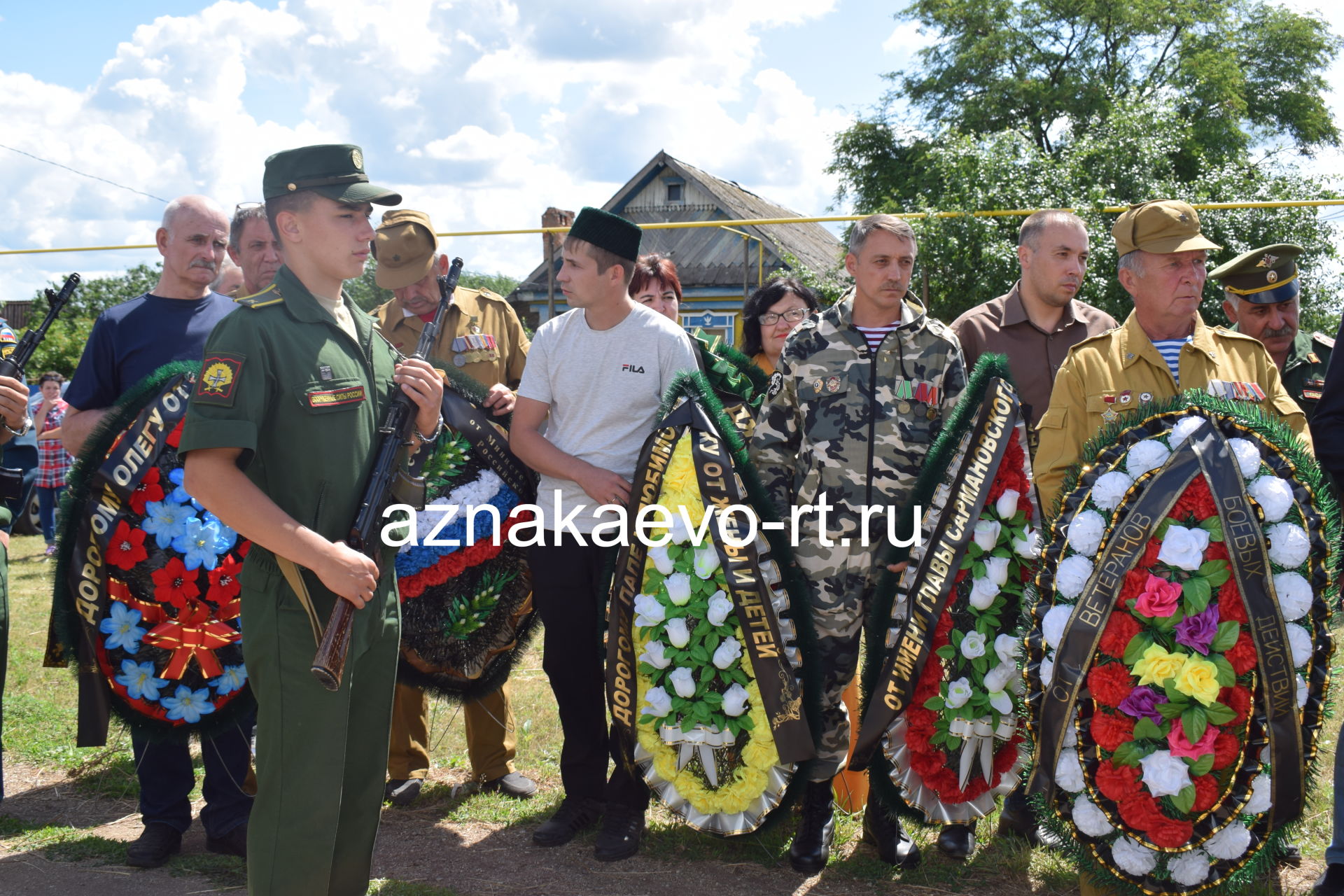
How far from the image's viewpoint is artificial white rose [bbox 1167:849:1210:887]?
285cm

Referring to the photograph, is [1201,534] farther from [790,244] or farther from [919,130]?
[919,130]

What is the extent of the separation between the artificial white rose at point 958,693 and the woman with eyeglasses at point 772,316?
1794 mm

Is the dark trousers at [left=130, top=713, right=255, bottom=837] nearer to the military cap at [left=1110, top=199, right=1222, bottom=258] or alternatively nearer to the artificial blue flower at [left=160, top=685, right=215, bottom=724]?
the artificial blue flower at [left=160, top=685, right=215, bottom=724]

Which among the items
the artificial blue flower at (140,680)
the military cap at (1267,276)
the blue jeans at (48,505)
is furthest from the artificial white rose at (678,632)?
the blue jeans at (48,505)

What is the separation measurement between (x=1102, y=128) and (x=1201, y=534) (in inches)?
642

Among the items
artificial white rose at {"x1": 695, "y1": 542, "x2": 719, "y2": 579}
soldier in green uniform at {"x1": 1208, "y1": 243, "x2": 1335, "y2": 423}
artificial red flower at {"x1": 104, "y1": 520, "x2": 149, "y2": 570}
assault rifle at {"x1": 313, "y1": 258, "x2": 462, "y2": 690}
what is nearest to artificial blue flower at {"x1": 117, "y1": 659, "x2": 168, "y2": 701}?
artificial red flower at {"x1": 104, "y1": 520, "x2": 149, "y2": 570}

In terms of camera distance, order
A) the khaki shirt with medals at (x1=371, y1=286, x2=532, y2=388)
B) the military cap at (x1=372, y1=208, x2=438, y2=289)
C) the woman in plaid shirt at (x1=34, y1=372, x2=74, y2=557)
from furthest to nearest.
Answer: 1. the woman in plaid shirt at (x1=34, y1=372, x2=74, y2=557)
2. the khaki shirt with medals at (x1=371, y1=286, x2=532, y2=388)
3. the military cap at (x1=372, y1=208, x2=438, y2=289)

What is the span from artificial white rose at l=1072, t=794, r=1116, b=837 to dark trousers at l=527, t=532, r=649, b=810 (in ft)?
5.04

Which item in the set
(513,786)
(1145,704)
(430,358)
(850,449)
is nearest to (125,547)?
(430,358)

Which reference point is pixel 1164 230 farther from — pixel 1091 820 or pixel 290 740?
pixel 290 740

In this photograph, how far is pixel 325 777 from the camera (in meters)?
2.42

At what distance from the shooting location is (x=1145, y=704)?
113 inches

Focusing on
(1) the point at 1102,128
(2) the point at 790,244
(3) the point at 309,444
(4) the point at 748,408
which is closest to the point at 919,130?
(2) the point at 790,244

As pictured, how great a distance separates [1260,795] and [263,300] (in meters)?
→ 2.93
